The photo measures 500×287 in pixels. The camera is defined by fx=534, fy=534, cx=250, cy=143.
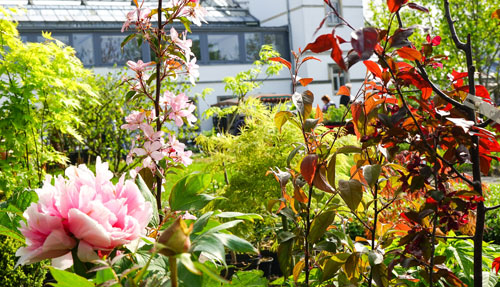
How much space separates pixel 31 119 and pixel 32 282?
6.98 ft

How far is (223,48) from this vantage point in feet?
75.9

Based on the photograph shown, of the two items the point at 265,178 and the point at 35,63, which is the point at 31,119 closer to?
the point at 35,63

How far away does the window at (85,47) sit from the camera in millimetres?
21188

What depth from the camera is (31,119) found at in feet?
15.4

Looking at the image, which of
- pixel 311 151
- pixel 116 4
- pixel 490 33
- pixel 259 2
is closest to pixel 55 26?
pixel 116 4

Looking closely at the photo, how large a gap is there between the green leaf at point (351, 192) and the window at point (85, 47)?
2112 cm

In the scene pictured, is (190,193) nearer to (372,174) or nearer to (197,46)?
(372,174)

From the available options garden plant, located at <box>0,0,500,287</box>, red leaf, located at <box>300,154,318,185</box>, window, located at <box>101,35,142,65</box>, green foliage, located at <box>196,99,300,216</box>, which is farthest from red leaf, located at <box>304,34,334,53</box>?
window, located at <box>101,35,142,65</box>

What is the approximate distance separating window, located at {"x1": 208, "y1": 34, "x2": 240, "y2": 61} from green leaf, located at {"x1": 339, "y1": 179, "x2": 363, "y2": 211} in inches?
867

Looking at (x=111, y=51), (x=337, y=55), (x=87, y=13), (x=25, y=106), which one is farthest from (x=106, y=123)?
(x=87, y=13)

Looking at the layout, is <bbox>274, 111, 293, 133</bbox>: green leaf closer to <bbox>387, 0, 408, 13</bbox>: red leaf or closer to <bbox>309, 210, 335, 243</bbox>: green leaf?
<bbox>309, 210, 335, 243</bbox>: green leaf

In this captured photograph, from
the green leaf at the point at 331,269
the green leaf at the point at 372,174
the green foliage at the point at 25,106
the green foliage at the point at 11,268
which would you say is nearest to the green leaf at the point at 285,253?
the green leaf at the point at 331,269

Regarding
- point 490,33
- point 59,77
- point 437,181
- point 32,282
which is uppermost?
point 490,33

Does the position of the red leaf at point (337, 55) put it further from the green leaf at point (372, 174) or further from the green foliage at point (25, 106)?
the green foliage at point (25, 106)
